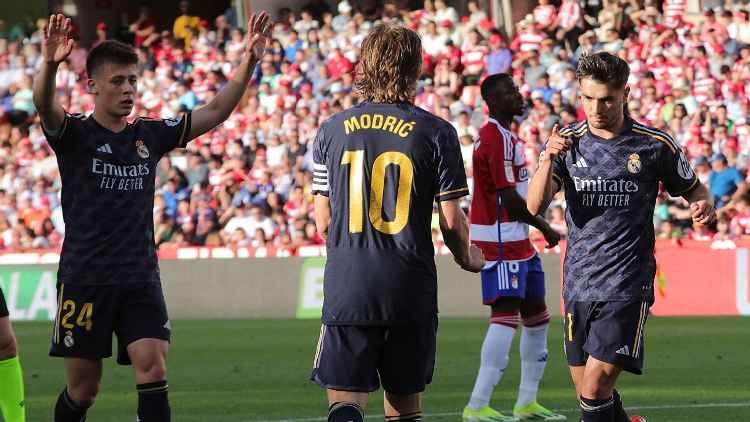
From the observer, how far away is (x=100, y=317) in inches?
285

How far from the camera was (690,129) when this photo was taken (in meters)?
20.7

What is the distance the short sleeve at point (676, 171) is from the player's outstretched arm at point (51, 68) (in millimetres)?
2931

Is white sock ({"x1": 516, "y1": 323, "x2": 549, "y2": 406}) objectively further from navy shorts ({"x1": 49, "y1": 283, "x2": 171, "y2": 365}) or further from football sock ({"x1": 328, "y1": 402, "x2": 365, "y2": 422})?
football sock ({"x1": 328, "y1": 402, "x2": 365, "y2": 422})

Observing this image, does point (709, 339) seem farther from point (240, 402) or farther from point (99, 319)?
point (99, 319)

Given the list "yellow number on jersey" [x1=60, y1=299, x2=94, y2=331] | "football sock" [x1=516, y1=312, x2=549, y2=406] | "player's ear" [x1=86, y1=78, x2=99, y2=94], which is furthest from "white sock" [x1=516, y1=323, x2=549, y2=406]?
"player's ear" [x1=86, y1=78, x2=99, y2=94]

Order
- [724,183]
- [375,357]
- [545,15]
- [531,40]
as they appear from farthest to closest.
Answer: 1. [545,15]
2. [531,40]
3. [724,183]
4. [375,357]

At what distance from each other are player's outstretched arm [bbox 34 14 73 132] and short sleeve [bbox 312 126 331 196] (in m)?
1.36

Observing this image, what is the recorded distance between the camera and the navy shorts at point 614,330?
23.4 feet

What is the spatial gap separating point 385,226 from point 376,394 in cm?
604

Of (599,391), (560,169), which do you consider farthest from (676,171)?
(599,391)

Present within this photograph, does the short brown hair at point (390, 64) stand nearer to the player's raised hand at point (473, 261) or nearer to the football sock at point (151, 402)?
the player's raised hand at point (473, 261)

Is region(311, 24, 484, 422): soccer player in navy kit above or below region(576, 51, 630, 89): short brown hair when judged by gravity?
below

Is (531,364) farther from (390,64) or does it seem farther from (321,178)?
(390,64)

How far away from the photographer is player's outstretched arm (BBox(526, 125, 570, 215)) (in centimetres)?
688
